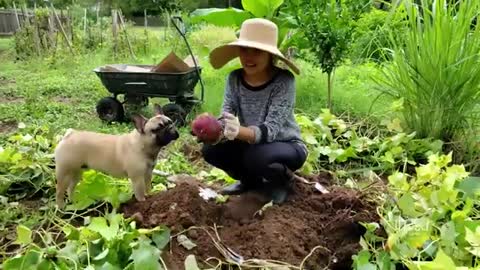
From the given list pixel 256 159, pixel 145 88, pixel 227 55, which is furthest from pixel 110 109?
pixel 256 159

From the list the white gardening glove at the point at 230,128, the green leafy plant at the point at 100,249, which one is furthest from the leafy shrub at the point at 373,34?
the green leafy plant at the point at 100,249

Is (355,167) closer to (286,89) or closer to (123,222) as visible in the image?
(286,89)

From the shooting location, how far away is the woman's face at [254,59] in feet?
8.99

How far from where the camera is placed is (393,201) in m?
2.77

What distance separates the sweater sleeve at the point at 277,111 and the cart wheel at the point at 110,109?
3143 millimetres

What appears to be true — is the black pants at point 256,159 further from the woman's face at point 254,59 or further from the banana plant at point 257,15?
the banana plant at point 257,15

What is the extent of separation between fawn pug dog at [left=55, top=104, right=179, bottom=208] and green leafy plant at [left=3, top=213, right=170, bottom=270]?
31 centimetres

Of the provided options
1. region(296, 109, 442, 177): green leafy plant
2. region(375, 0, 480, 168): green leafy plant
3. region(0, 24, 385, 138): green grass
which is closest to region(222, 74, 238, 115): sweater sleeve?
region(296, 109, 442, 177): green leafy plant

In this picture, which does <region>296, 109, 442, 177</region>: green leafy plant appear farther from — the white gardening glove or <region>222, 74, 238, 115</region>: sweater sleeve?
the white gardening glove

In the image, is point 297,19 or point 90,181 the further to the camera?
point 297,19

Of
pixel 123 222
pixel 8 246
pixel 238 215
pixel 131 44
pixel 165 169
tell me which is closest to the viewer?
pixel 123 222

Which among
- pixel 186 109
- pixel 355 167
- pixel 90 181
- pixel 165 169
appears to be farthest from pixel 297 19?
pixel 90 181

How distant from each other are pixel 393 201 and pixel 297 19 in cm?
298

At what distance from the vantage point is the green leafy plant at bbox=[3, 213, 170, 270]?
2.12m
